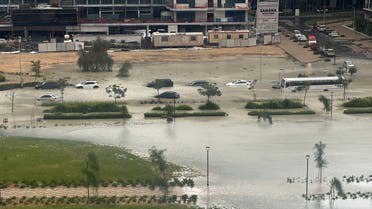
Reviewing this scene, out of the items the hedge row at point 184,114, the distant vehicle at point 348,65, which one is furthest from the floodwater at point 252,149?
the distant vehicle at point 348,65

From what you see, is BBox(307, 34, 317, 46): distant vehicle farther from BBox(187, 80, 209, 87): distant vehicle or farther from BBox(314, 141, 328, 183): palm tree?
BBox(314, 141, 328, 183): palm tree

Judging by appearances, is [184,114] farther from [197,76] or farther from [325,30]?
[325,30]

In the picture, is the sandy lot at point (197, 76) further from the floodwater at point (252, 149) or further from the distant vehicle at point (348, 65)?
the floodwater at point (252, 149)

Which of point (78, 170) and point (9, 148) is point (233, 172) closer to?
point (78, 170)

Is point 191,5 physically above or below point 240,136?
above

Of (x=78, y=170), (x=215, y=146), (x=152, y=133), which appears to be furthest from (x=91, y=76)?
(x=78, y=170)

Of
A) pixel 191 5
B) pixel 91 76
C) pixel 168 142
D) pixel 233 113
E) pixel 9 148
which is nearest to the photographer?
pixel 9 148

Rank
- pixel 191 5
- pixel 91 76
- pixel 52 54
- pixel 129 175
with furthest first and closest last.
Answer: pixel 191 5 < pixel 52 54 < pixel 91 76 < pixel 129 175

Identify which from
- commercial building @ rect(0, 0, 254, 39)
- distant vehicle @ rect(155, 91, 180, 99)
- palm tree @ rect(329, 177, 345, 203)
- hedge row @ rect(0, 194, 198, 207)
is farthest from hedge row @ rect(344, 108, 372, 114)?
commercial building @ rect(0, 0, 254, 39)
